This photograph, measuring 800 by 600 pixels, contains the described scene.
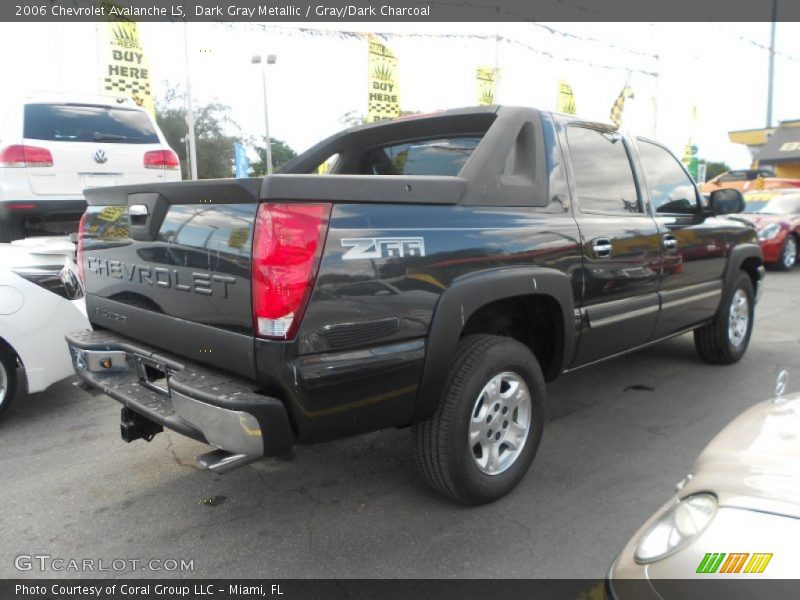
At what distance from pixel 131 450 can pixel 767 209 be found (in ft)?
41.9

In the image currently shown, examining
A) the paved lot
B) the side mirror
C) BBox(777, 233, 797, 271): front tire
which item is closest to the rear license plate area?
the paved lot

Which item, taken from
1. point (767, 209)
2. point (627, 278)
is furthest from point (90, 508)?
point (767, 209)

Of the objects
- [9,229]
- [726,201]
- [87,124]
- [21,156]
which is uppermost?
[87,124]

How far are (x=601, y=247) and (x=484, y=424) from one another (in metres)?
1.31

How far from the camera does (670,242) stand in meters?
4.04

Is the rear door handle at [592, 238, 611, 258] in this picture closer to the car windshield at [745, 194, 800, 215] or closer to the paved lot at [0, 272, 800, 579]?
the paved lot at [0, 272, 800, 579]

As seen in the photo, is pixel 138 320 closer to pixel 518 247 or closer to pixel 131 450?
pixel 131 450

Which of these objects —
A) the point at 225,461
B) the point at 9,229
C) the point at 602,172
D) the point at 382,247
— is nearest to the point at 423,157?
the point at 602,172

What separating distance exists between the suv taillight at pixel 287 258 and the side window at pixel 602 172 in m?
1.83

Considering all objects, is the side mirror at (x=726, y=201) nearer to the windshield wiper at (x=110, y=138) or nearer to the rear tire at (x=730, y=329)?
the rear tire at (x=730, y=329)

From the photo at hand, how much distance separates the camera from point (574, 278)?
10.6 ft

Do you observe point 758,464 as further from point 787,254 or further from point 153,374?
point 787,254

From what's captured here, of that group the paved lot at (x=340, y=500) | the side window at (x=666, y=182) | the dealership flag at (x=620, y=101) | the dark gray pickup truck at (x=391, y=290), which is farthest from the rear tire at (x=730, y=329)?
the dealership flag at (x=620, y=101)

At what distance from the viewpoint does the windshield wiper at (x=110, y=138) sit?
22.9ft
